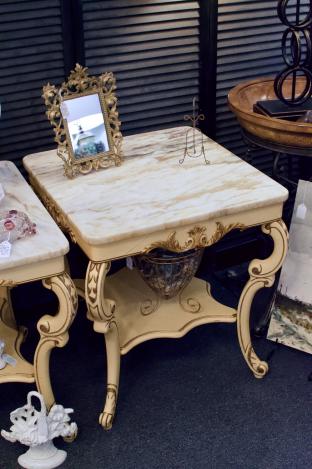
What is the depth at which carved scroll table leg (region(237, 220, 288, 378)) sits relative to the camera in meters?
1.88

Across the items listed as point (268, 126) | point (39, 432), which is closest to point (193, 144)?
point (268, 126)

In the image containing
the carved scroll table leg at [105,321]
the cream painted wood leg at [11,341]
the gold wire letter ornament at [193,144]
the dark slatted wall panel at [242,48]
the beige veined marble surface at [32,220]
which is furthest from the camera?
the dark slatted wall panel at [242,48]

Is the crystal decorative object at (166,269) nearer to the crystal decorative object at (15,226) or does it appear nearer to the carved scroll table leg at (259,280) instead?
the carved scroll table leg at (259,280)

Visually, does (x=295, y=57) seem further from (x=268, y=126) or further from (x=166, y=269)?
(x=166, y=269)

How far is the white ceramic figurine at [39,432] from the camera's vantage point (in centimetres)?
173

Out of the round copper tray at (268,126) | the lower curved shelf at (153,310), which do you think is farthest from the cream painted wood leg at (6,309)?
the round copper tray at (268,126)

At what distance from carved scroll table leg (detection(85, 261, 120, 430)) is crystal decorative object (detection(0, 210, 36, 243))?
0.57ft

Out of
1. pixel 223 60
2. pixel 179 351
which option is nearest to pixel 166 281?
pixel 179 351

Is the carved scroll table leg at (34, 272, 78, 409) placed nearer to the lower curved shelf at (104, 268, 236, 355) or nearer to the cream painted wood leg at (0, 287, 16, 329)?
the lower curved shelf at (104, 268, 236, 355)

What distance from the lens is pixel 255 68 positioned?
2.40m

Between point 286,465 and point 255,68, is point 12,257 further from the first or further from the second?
point 255,68

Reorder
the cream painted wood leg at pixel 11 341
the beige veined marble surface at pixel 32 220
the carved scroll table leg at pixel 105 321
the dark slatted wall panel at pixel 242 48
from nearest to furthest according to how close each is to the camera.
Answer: the beige veined marble surface at pixel 32 220 → the carved scroll table leg at pixel 105 321 → the cream painted wood leg at pixel 11 341 → the dark slatted wall panel at pixel 242 48

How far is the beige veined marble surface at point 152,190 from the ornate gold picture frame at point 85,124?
0.03 m

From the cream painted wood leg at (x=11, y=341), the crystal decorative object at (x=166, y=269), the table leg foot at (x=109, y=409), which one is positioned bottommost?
the table leg foot at (x=109, y=409)
